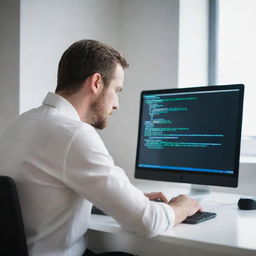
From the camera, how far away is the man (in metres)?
1.14

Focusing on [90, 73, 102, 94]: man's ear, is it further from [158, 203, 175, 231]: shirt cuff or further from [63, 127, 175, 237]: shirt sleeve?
[158, 203, 175, 231]: shirt cuff

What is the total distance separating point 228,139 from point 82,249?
2.35 feet

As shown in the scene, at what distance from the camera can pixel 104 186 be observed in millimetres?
1127

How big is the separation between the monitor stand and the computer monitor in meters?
0.14

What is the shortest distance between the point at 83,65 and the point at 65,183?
0.43m

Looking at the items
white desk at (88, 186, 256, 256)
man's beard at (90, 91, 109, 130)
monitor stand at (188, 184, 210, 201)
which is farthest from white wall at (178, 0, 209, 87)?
man's beard at (90, 91, 109, 130)

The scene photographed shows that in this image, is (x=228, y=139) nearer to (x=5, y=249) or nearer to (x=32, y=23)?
(x=5, y=249)

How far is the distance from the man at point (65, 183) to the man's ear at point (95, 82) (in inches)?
3.8

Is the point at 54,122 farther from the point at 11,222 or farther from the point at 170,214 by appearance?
the point at 170,214

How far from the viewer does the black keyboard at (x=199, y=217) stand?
4.28ft

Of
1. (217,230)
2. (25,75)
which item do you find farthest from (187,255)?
(25,75)

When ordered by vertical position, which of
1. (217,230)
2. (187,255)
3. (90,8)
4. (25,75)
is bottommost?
(187,255)

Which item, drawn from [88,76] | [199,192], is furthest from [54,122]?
[199,192]

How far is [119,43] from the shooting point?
2.49 meters
